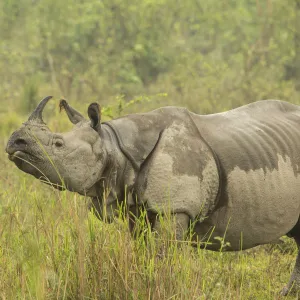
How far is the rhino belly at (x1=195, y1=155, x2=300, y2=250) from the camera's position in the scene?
3760 millimetres

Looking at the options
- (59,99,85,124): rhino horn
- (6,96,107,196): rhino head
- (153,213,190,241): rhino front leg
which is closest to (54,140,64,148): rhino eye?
(6,96,107,196): rhino head

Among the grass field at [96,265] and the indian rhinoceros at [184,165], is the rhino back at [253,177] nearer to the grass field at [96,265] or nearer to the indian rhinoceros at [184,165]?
the indian rhinoceros at [184,165]

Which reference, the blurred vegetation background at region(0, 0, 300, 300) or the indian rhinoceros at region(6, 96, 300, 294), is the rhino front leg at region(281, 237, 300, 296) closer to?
the blurred vegetation background at region(0, 0, 300, 300)

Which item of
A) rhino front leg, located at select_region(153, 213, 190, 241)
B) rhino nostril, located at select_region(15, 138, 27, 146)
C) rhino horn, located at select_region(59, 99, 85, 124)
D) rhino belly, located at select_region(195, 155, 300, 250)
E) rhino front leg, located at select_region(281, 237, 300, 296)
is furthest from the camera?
rhino front leg, located at select_region(281, 237, 300, 296)

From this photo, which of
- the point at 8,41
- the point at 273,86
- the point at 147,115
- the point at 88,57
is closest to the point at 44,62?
the point at 88,57

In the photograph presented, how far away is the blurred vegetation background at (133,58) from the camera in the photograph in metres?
13.1

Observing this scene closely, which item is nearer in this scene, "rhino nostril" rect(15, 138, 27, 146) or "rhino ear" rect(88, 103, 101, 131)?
"rhino nostril" rect(15, 138, 27, 146)

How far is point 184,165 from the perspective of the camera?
3.57 meters

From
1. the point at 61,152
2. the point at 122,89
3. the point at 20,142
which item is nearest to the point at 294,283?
the point at 61,152

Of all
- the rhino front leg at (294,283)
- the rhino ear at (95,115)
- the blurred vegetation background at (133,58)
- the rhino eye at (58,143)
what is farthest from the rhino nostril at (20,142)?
the blurred vegetation background at (133,58)

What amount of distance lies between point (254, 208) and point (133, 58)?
12283 mm

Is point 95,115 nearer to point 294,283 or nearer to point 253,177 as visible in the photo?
point 253,177

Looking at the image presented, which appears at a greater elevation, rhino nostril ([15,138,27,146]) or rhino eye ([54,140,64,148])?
rhino nostril ([15,138,27,146])

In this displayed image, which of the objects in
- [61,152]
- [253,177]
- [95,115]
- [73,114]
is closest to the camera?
[61,152]
